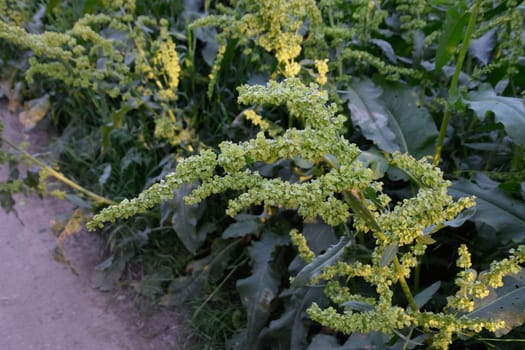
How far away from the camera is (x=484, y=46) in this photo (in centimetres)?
262

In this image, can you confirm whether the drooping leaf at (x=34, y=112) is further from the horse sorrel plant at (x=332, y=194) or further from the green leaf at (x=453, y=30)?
the green leaf at (x=453, y=30)

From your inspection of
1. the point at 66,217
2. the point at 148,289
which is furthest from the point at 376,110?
the point at 66,217

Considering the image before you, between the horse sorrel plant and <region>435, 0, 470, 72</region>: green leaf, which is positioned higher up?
<region>435, 0, 470, 72</region>: green leaf

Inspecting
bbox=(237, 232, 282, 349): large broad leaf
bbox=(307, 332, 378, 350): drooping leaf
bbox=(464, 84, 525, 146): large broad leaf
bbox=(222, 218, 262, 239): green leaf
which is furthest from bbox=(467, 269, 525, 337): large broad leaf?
bbox=(222, 218, 262, 239): green leaf

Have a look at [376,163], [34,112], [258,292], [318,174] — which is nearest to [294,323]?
[258,292]

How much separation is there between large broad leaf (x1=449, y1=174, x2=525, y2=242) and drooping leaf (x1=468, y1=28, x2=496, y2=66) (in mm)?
880

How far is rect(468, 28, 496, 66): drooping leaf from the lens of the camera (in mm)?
2580

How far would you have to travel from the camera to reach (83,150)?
3.59 meters

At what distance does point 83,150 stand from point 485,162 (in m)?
2.64

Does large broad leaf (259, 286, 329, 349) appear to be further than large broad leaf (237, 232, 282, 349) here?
No

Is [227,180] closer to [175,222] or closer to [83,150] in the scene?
[175,222]

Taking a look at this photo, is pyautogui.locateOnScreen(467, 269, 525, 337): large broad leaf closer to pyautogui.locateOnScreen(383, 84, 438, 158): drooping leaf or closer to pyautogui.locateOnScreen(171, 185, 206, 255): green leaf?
pyautogui.locateOnScreen(383, 84, 438, 158): drooping leaf

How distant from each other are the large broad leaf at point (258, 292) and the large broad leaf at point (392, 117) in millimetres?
694

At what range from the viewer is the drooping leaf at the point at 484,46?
2580 mm
